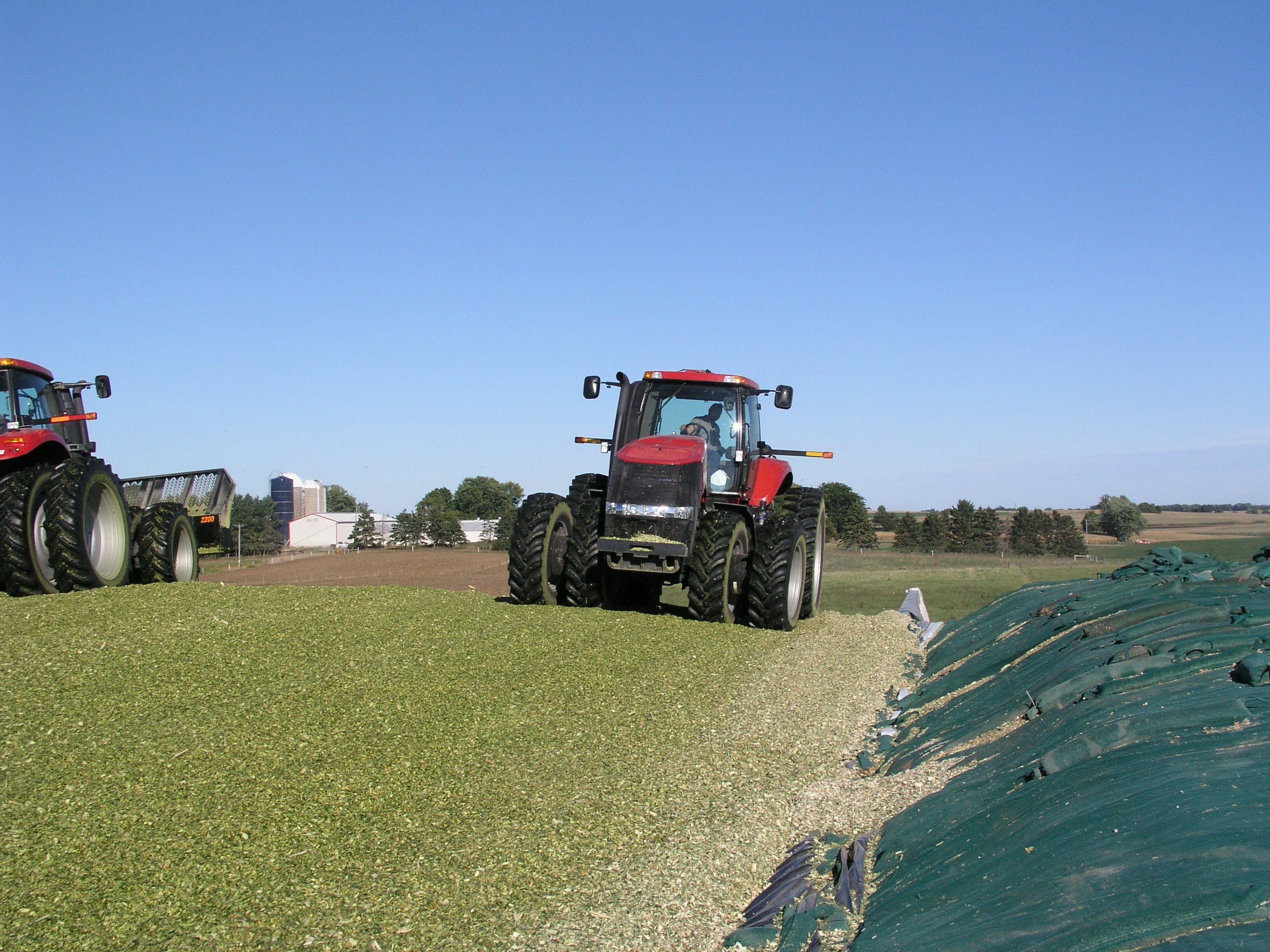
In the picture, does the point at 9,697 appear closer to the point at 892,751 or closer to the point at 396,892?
the point at 396,892

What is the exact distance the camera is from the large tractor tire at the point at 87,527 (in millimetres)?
8648

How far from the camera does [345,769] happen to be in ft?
15.2

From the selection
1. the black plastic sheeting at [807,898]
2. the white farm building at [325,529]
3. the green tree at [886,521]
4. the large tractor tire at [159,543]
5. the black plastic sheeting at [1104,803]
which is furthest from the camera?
the white farm building at [325,529]

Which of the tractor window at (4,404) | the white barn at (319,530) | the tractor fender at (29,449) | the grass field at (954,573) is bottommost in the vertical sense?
the white barn at (319,530)

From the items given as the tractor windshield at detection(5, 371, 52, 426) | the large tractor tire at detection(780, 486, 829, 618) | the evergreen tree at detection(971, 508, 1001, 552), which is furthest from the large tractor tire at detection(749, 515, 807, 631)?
the evergreen tree at detection(971, 508, 1001, 552)

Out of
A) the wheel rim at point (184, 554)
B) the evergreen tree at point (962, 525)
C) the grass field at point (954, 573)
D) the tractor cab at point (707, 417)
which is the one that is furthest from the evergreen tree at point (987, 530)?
the wheel rim at point (184, 554)

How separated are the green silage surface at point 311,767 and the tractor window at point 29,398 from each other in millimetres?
2999

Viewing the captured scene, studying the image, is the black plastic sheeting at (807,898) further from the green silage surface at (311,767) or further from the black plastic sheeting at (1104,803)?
the green silage surface at (311,767)

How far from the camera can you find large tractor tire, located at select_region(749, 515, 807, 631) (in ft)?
31.9

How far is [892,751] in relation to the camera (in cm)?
564

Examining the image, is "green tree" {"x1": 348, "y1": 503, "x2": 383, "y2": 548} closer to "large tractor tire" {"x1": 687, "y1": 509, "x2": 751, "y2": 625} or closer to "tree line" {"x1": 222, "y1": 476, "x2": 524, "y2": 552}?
"tree line" {"x1": 222, "y1": 476, "x2": 524, "y2": 552}

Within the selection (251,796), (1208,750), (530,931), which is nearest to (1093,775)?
(1208,750)

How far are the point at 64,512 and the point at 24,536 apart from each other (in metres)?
0.35

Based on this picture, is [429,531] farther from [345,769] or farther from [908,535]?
[345,769]
